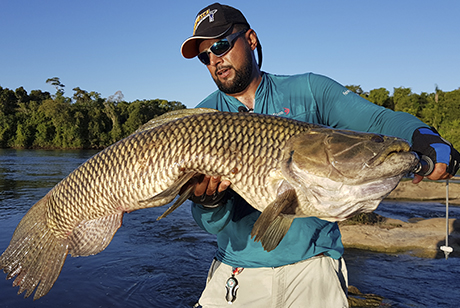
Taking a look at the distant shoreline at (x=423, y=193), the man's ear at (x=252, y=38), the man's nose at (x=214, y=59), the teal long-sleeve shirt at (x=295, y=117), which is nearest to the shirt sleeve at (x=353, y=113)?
the teal long-sleeve shirt at (x=295, y=117)

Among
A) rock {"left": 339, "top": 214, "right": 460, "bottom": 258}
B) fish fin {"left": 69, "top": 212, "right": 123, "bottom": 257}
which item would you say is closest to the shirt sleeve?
fish fin {"left": 69, "top": 212, "right": 123, "bottom": 257}

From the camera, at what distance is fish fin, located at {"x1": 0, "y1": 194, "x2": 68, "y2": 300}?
8.18 ft

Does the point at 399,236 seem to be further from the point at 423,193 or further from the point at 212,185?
the point at 423,193

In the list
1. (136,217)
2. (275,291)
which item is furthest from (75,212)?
(136,217)

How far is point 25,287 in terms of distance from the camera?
2.49m

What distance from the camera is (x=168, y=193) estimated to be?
2.23m

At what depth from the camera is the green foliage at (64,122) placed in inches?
2781

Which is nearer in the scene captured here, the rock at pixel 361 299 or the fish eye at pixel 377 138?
the fish eye at pixel 377 138

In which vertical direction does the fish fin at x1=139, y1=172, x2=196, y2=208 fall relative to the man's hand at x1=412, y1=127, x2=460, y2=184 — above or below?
below

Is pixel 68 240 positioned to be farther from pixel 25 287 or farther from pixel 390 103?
pixel 390 103

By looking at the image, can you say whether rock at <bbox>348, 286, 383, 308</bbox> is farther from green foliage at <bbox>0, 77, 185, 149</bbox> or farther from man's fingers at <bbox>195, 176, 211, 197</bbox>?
green foliage at <bbox>0, 77, 185, 149</bbox>

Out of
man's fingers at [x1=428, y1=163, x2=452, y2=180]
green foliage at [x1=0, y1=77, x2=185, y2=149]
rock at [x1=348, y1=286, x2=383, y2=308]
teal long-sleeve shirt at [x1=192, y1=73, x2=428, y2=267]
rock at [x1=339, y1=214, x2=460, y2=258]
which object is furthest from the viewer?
green foliage at [x1=0, y1=77, x2=185, y2=149]

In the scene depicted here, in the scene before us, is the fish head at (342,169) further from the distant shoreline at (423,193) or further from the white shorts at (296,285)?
the distant shoreline at (423,193)

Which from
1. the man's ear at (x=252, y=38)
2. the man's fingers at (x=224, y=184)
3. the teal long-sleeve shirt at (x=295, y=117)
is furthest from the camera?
the man's ear at (x=252, y=38)
